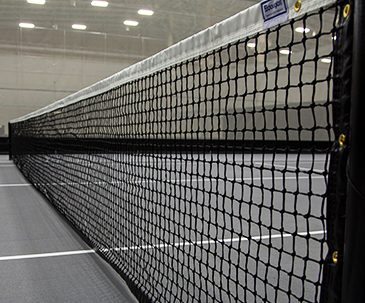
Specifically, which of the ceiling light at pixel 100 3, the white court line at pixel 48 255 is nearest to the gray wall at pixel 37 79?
the ceiling light at pixel 100 3

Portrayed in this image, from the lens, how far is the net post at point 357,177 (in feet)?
1.72

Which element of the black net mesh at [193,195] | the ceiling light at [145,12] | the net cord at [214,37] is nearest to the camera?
the net cord at [214,37]

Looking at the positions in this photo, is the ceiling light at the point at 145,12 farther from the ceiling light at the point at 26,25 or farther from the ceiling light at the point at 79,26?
the ceiling light at the point at 26,25

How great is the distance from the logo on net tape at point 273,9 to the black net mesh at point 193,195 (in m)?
0.05

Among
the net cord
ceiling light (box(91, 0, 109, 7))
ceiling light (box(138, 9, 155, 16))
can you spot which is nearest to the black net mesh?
the net cord

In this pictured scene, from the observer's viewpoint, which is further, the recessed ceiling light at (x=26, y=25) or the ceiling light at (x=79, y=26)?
the ceiling light at (x=79, y=26)

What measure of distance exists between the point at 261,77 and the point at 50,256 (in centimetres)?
1009

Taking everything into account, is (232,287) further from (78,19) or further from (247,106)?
(247,106)

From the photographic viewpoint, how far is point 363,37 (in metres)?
0.53

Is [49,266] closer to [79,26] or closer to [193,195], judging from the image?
[193,195]

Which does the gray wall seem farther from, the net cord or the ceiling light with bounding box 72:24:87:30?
the net cord

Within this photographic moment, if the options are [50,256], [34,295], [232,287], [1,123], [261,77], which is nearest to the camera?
[34,295]

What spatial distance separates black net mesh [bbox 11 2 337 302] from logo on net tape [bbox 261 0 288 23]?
51mm

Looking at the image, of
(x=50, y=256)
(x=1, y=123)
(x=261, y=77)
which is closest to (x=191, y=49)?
(x=50, y=256)
